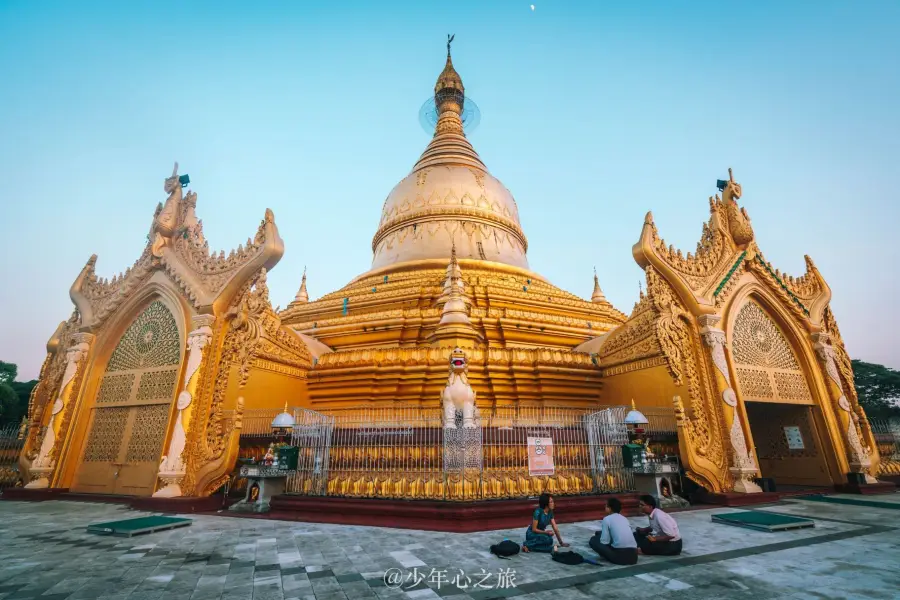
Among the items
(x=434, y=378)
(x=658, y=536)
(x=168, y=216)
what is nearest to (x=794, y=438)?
(x=434, y=378)

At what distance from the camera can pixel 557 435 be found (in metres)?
8.31

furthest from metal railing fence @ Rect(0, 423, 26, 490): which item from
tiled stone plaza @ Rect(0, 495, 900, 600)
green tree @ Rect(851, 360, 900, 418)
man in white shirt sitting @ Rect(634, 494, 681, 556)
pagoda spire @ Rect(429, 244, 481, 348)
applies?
green tree @ Rect(851, 360, 900, 418)

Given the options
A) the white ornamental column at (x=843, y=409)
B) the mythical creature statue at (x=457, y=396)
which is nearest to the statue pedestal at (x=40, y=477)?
the mythical creature statue at (x=457, y=396)

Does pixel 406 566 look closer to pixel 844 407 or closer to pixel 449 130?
pixel 844 407

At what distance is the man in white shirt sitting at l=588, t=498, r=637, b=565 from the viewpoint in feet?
15.2

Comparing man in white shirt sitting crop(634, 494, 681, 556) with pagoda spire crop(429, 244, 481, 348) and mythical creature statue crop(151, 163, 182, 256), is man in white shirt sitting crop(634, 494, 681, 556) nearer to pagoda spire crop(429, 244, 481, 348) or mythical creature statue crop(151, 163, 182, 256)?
pagoda spire crop(429, 244, 481, 348)

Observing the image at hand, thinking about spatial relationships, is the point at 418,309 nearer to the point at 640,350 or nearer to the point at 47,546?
the point at 640,350

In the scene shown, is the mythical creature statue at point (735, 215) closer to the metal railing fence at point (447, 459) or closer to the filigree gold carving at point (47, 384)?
the metal railing fence at point (447, 459)

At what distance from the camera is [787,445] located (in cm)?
1212

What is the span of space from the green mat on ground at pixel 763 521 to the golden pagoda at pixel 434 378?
1.93 m

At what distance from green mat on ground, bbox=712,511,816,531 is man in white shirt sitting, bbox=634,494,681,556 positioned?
221 centimetres

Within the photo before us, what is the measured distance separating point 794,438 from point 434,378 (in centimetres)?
923

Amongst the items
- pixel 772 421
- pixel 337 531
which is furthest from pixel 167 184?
pixel 772 421
